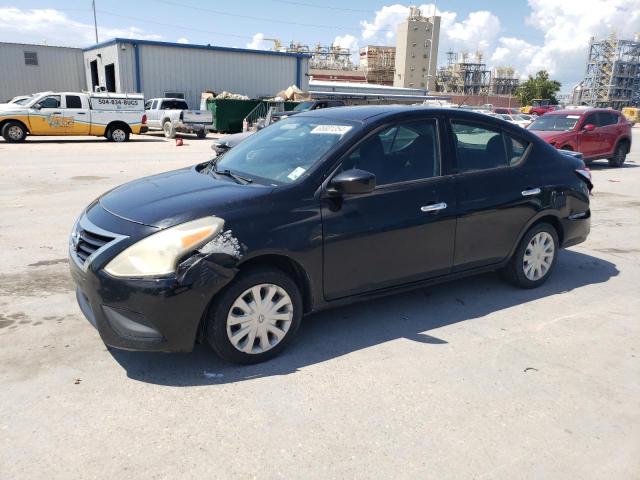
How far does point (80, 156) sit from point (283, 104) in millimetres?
15207

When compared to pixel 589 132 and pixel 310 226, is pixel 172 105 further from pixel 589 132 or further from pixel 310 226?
pixel 310 226

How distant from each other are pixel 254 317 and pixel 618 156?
1581 cm

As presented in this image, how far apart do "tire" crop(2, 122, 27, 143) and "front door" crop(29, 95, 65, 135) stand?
0.33m

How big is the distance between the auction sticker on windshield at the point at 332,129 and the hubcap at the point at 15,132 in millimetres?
18769

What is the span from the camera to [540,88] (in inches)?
3883

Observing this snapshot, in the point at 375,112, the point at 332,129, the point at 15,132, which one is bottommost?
the point at 15,132

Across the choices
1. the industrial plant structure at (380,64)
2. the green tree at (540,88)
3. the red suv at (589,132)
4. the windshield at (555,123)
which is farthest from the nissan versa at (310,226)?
the industrial plant structure at (380,64)

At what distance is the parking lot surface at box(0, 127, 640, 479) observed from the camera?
2682 mm

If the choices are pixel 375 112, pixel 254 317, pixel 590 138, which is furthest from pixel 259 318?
pixel 590 138

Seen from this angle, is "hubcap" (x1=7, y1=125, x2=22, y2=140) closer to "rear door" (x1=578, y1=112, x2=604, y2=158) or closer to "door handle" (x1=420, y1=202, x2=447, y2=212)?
"rear door" (x1=578, y1=112, x2=604, y2=158)

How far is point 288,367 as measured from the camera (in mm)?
3590

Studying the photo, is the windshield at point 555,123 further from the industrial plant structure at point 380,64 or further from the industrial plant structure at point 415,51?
the industrial plant structure at point 380,64

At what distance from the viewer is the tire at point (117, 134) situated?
69.9 ft

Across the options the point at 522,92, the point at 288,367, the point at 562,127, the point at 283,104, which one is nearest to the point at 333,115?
the point at 288,367
